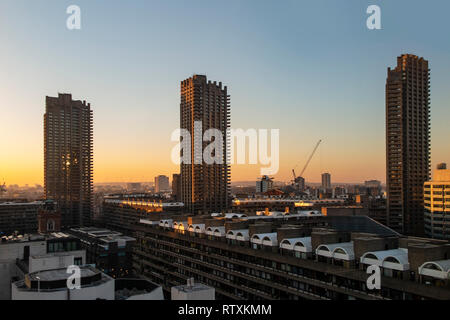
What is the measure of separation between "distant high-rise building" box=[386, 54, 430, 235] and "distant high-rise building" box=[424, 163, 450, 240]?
1511 centimetres

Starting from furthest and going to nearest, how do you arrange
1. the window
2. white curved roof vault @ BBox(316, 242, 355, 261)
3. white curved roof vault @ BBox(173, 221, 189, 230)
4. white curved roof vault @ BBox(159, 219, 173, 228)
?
the window
white curved roof vault @ BBox(159, 219, 173, 228)
white curved roof vault @ BBox(173, 221, 189, 230)
white curved roof vault @ BBox(316, 242, 355, 261)

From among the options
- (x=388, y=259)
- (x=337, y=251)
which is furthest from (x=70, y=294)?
(x=388, y=259)

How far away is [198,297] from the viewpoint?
31.8m

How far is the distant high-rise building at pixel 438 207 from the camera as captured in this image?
12381cm

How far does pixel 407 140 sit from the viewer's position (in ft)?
499

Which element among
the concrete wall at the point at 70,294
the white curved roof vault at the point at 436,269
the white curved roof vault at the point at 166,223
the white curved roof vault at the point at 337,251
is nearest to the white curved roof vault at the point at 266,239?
the white curved roof vault at the point at 337,251

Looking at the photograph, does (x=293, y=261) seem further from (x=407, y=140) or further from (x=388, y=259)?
(x=407, y=140)

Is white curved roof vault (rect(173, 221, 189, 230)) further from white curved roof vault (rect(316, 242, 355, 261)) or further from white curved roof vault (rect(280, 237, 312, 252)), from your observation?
white curved roof vault (rect(316, 242, 355, 261))

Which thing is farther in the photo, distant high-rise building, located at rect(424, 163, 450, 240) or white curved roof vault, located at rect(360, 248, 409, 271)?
distant high-rise building, located at rect(424, 163, 450, 240)

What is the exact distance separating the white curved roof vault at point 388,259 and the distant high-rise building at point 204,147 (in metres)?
124

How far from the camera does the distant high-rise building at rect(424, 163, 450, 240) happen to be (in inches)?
4875

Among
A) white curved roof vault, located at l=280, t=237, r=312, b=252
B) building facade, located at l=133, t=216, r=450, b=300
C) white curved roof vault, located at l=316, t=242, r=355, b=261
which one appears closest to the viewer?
building facade, located at l=133, t=216, r=450, b=300

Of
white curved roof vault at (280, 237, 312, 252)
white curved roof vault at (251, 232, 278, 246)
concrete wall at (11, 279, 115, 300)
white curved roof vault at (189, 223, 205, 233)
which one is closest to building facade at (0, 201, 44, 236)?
white curved roof vault at (189, 223, 205, 233)

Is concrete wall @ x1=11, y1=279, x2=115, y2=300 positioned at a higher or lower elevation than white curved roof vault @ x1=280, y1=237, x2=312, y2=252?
lower
